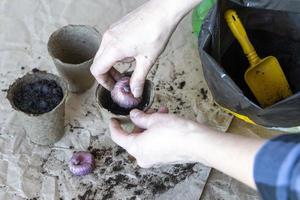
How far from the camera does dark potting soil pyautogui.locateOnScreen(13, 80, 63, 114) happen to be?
969 mm

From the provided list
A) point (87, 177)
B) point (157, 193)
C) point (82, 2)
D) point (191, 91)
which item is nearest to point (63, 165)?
point (87, 177)

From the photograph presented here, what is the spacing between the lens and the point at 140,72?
2.81 ft

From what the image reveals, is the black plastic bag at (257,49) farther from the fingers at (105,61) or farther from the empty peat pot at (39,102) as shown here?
the empty peat pot at (39,102)

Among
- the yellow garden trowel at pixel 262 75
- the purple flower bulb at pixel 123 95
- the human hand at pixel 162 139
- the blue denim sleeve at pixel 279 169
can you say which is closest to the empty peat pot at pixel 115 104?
the purple flower bulb at pixel 123 95

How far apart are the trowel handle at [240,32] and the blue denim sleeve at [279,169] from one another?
1.46 ft

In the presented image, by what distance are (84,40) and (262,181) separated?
0.64 m

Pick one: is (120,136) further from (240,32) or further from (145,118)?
(240,32)

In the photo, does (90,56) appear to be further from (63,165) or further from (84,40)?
(63,165)

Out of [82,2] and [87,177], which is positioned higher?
[82,2]

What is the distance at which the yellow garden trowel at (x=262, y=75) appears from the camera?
978 mm

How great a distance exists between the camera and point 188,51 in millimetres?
1223

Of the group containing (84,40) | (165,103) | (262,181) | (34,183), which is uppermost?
(262,181)

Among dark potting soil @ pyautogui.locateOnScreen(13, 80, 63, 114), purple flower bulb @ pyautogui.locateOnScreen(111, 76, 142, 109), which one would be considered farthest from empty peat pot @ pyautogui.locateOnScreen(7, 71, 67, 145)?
purple flower bulb @ pyautogui.locateOnScreen(111, 76, 142, 109)

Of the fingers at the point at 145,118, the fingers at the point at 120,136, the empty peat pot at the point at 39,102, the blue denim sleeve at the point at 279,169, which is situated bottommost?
the empty peat pot at the point at 39,102
